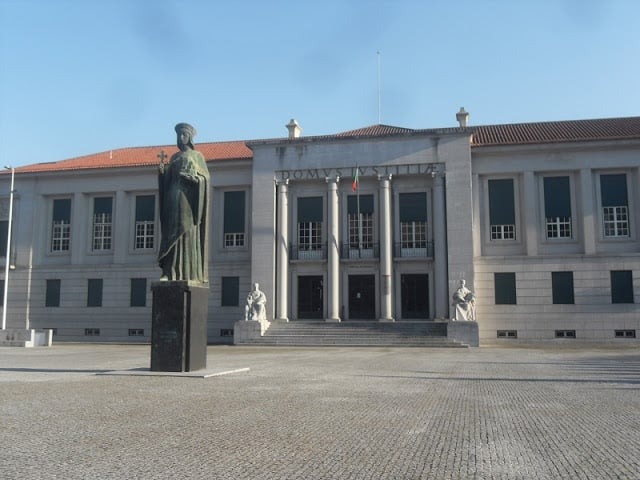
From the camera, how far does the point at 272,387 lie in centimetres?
1176

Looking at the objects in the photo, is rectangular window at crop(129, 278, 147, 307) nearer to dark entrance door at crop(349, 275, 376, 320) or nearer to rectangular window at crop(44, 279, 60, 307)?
rectangular window at crop(44, 279, 60, 307)

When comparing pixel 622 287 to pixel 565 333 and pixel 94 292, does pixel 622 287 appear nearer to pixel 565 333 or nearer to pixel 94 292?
pixel 565 333

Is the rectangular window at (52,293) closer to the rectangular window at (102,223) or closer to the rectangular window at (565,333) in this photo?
the rectangular window at (102,223)

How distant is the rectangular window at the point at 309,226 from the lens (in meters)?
36.8

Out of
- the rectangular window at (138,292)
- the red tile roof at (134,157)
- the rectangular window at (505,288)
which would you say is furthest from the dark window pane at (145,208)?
the rectangular window at (505,288)

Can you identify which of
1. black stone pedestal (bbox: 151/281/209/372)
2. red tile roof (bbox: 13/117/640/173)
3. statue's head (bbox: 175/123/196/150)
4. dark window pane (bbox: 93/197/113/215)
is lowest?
black stone pedestal (bbox: 151/281/209/372)

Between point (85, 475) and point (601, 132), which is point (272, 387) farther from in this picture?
point (601, 132)

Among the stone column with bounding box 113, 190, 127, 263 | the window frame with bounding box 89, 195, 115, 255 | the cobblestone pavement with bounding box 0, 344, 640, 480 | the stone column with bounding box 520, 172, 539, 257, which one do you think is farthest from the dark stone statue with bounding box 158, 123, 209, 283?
the window frame with bounding box 89, 195, 115, 255

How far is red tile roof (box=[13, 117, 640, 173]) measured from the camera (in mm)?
35031

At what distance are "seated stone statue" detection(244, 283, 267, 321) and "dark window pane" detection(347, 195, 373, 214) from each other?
7.77 metres

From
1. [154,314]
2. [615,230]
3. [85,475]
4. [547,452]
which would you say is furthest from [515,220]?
[85,475]

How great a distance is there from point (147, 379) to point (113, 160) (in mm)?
33878

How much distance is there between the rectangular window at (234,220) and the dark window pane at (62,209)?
36.9 feet

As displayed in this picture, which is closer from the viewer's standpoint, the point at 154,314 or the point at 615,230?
the point at 154,314
